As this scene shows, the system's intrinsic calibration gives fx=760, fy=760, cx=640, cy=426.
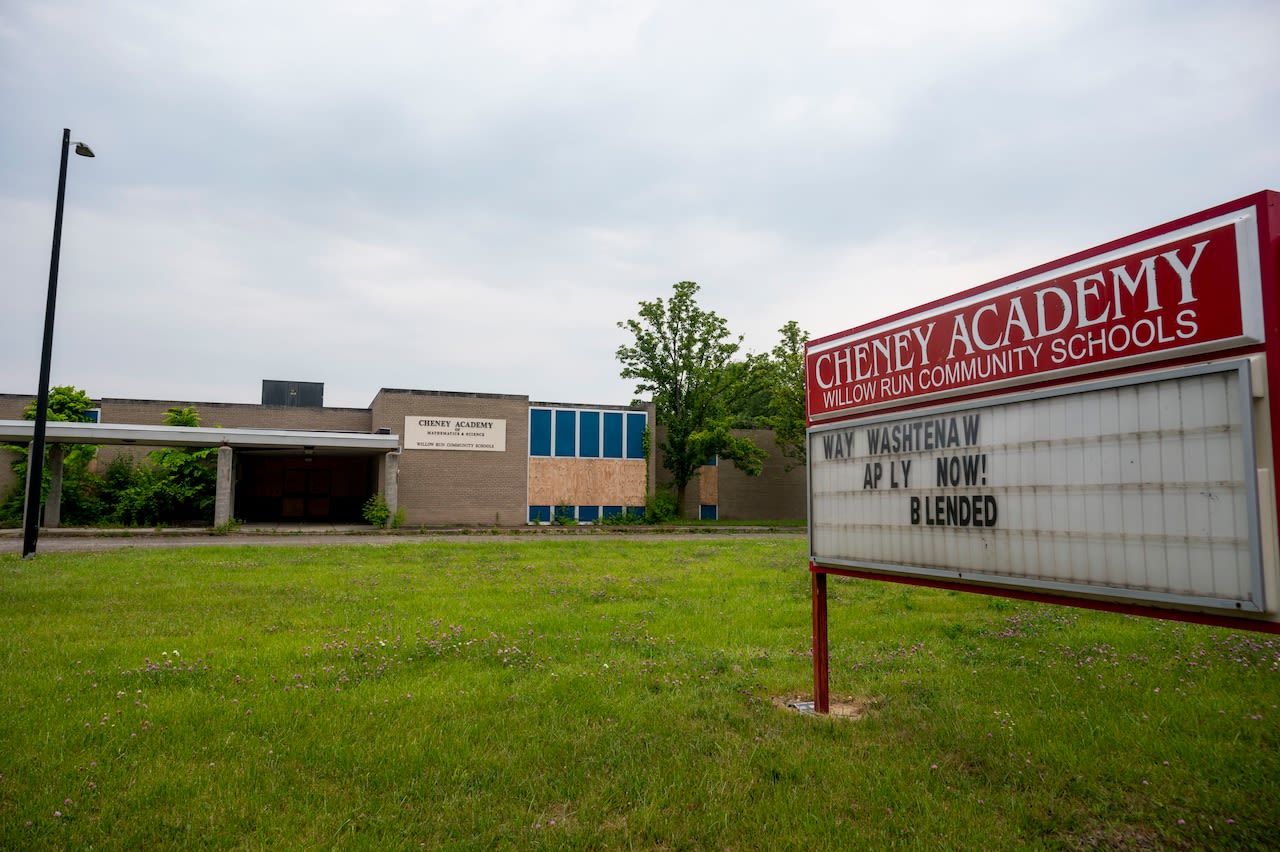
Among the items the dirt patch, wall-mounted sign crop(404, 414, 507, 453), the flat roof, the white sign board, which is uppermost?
wall-mounted sign crop(404, 414, 507, 453)

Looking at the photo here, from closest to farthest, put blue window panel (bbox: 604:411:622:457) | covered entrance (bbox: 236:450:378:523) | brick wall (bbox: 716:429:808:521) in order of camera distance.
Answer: blue window panel (bbox: 604:411:622:457), covered entrance (bbox: 236:450:378:523), brick wall (bbox: 716:429:808:521)

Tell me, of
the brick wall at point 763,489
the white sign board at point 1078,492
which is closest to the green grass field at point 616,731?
the white sign board at point 1078,492

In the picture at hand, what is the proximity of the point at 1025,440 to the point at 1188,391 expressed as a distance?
1159 mm

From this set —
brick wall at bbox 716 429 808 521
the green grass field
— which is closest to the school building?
brick wall at bbox 716 429 808 521

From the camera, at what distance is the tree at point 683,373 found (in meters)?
42.6

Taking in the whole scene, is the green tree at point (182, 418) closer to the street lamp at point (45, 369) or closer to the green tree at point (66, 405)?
the green tree at point (66, 405)

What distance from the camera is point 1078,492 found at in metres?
5.02

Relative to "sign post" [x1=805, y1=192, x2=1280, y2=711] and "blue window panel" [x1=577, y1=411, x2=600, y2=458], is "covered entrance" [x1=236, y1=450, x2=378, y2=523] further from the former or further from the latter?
"sign post" [x1=805, y1=192, x2=1280, y2=711]

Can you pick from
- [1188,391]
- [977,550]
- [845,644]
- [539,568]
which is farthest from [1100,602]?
[539,568]

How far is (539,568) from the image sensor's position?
17.0 m

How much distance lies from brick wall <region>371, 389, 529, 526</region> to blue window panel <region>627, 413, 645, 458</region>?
18.6 feet

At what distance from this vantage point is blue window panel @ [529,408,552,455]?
3925cm

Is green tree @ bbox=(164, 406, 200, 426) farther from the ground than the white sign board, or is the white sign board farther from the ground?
green tree @ bbox=(164, 406, 200, 426)

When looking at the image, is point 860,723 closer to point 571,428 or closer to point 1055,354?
point 1055,354
